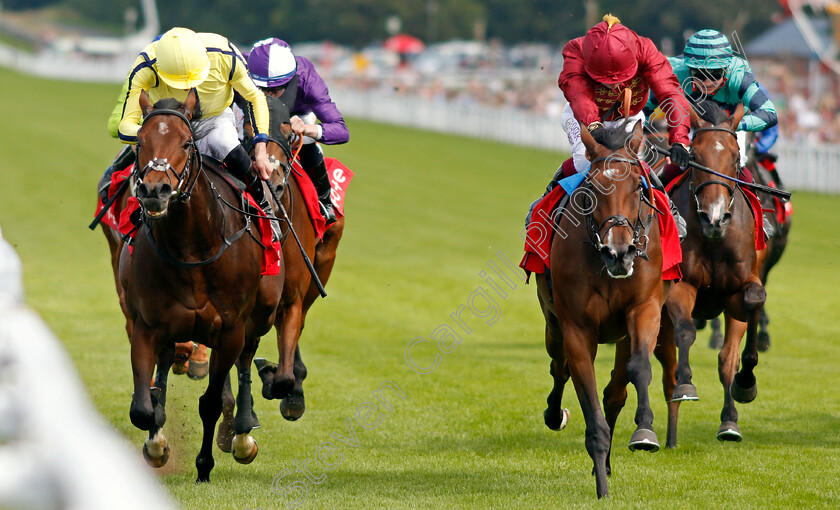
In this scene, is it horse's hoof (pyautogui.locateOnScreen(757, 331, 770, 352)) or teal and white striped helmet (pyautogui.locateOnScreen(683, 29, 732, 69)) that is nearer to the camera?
teal and white striped helmet (pyautogui.locateOnScreen(683, 29, 732, 69))

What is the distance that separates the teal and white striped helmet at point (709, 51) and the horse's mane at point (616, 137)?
2296 mm

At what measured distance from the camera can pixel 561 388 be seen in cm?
731

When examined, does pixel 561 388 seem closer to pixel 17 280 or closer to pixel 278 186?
pixel 278 186

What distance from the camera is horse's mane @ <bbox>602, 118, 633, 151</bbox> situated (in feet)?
19.5

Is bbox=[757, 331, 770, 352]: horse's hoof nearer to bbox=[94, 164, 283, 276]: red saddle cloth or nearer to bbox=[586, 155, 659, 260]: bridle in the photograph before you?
bbox=[586, 155, 659, 260]: bridle

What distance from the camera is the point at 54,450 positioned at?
74.8 inches

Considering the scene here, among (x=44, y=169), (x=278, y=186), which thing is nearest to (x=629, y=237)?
(x=278, y=186)

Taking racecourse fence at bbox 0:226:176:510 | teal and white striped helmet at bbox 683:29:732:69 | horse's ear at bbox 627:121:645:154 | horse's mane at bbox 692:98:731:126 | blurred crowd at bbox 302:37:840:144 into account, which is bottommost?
blurred crowd at bbox 302:37:840:144

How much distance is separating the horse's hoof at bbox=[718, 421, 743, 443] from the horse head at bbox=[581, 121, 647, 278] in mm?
1918

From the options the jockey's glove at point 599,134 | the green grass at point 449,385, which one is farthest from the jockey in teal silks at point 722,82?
the green grass at point 449,385

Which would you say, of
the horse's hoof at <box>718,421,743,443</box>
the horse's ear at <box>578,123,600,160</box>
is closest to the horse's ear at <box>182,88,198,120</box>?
the horse's ear at <box>578,123,600,160</box>

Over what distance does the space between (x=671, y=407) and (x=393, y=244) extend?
44.5 ft

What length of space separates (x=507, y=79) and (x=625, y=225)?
39.3 meters

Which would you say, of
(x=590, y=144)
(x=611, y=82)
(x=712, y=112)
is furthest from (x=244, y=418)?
(x=712, y=112)
